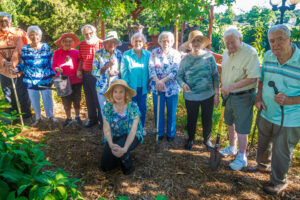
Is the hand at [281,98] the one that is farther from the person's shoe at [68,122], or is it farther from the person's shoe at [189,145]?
the person's shoe at [68,122]

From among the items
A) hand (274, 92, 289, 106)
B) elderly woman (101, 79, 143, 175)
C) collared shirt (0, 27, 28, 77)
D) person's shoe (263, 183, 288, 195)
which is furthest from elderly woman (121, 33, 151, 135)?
person's shoe (263, 183, 288, 195)

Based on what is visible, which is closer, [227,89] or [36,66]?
[227,89]

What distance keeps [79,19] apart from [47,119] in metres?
17.0

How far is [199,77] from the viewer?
11.0ft

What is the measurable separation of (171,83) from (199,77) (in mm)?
565

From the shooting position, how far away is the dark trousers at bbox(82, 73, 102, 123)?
429 centimetres

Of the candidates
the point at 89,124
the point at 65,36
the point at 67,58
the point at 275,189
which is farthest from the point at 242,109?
the point at 65,36

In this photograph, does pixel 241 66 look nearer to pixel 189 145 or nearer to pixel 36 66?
pixel 189 145

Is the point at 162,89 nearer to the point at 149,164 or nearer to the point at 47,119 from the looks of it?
the point at 149,164

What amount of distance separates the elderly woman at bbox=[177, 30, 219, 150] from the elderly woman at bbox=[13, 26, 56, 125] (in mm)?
2709

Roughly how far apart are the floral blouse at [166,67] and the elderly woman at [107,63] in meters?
0.68

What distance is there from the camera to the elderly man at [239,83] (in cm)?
277

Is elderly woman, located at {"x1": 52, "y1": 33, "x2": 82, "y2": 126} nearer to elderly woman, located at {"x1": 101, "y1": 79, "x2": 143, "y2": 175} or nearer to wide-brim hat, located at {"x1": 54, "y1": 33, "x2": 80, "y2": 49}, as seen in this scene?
wide-brim hat, located at {"x1": 54, "y1": 33, "x2": 80, "y2": 49}

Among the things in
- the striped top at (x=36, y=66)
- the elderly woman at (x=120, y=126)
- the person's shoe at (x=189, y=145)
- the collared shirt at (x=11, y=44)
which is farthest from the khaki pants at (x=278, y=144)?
the collared shirt at (x=11, y=44)
